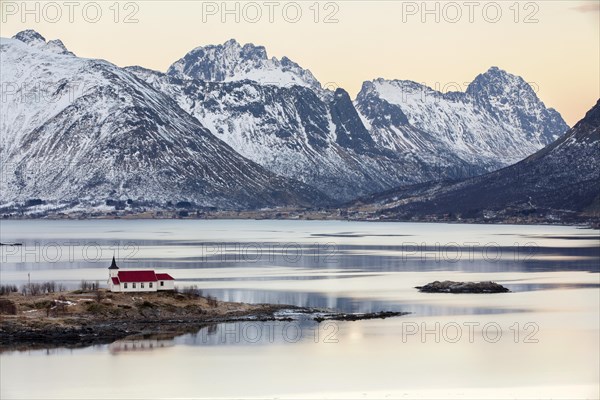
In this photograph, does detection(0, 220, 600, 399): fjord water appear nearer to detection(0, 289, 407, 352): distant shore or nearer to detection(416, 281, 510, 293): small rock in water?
detection(0, 289, 407, 352): distant shore

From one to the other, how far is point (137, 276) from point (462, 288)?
4733 cm

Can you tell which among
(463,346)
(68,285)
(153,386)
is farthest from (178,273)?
(153,386)

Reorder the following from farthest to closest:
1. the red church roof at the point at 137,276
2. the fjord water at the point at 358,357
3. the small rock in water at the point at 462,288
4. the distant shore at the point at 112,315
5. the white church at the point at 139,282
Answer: the small rock in water at the point at 462,288 → the red church roof at the point at 137,276 → the white church at the point at 139,282 → the distant shore at the point at 112,315 → the fjord water at the point at 358,357

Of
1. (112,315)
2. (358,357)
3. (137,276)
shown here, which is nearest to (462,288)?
(137,276)

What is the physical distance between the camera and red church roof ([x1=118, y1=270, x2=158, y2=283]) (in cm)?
11906

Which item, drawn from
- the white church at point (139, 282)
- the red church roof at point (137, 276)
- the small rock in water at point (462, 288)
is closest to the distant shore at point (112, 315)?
the white church at point (139, 282)

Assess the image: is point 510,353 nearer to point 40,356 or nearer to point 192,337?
point 192,337

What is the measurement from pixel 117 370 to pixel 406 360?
72.2 feet

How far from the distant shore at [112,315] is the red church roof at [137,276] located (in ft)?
4.67

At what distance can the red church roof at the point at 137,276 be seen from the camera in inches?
4688

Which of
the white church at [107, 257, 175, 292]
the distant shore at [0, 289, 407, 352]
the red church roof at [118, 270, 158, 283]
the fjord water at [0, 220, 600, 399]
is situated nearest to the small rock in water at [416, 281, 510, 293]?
the fjord water at [0, 220, 600, 399]

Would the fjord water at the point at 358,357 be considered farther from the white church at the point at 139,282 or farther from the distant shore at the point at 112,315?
the white church at the point at 139,282

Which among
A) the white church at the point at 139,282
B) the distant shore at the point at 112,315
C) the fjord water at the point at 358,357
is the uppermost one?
the white church at the point at 139,282

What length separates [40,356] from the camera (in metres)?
95.2
